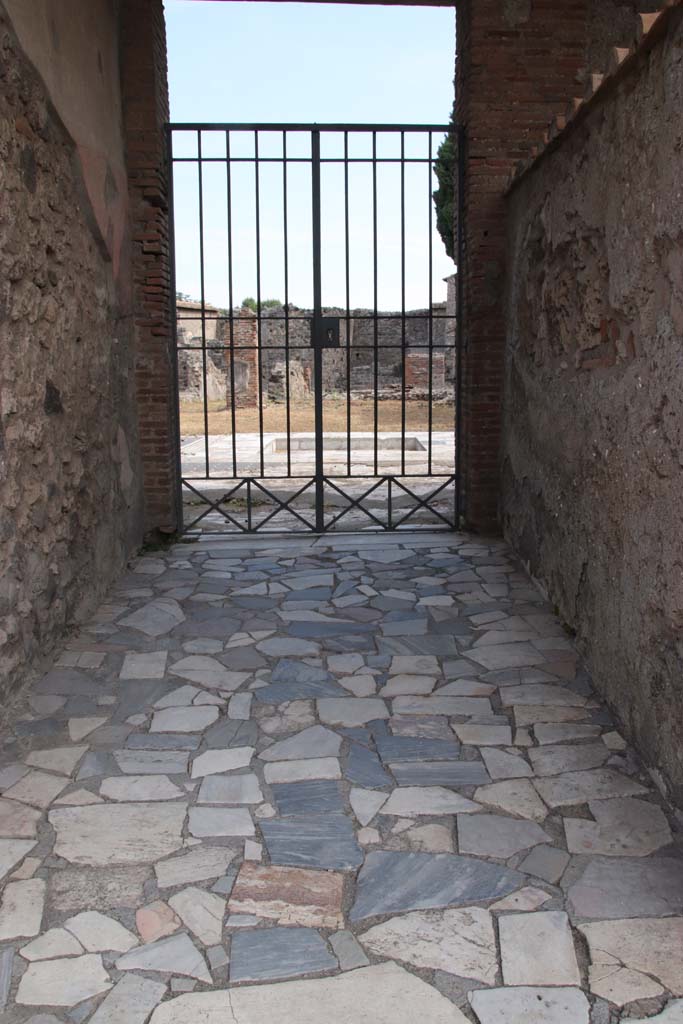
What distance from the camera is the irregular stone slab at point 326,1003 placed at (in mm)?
1997

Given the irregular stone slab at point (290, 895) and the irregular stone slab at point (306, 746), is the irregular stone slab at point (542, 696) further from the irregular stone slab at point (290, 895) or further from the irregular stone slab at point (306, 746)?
the irregular stone slab at point (290, 895)

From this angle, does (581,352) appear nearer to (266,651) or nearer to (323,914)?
(266,651)

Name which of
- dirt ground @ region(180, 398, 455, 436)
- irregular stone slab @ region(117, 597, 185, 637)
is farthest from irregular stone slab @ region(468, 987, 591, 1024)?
dirt ground @ region(180, 398, 455, 436)

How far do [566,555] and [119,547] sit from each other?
285 centimetres

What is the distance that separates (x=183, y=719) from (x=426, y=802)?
1.16 m

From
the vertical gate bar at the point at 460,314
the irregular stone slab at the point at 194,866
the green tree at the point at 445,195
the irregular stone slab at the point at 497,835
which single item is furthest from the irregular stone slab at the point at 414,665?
the green tree at the point at 445,195

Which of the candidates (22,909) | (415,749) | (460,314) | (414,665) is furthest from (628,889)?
(460,314)

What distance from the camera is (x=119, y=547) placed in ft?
18.8

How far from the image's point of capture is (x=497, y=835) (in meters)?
2.73

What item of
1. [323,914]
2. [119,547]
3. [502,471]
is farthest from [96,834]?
[502,471]

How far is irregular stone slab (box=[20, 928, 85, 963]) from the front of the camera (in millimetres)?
2207

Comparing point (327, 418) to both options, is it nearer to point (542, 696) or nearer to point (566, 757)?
point (542, 696)

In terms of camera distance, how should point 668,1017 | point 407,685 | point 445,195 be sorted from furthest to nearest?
A: point 445,195
point 407,685
point 668,1017

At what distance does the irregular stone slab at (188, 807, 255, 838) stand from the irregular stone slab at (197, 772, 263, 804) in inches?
2.1
